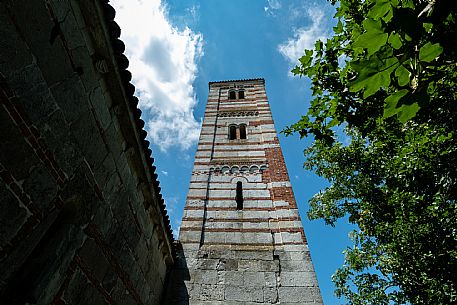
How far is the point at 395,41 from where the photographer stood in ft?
5.02

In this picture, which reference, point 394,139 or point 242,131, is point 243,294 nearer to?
point 394,139

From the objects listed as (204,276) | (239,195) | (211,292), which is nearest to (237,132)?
(239,195)

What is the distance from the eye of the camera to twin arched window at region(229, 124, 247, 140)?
33.9 feet

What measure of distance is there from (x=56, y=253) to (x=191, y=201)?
16.0 ft

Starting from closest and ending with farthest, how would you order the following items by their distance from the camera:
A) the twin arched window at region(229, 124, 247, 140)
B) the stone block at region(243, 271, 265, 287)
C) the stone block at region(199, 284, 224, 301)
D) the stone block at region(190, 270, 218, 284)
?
the stone block at region(199, 284, 224, 301) < the stone block at region(243, 271, 265, 287) < the stone block at region(190, 270, 218, 284) < the twin arched window at region(229, 124, 247, 140)

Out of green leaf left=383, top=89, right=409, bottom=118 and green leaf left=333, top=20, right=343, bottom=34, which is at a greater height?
green leaf left=333, top=20, right=343, bottom=34

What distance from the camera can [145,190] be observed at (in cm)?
454

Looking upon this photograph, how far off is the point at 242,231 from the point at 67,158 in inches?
191

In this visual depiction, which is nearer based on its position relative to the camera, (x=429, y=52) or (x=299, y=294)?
(x=429, y=52)

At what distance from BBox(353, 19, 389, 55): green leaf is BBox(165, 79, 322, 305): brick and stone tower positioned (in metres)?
4.99

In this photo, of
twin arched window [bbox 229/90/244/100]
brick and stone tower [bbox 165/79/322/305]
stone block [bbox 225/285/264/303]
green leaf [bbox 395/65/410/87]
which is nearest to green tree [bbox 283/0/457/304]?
green leaf [bbox 395/65/410/87]

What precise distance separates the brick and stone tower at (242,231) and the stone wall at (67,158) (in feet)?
5.51

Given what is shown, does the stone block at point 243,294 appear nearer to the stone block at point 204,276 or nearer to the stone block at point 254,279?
the stone block at point 254,279

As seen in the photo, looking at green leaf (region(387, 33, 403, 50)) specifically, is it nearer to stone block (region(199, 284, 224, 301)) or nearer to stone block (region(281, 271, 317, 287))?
stone block (region(281, 271, 317, 287))
